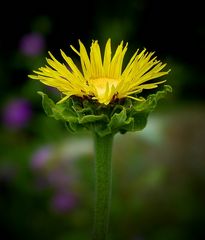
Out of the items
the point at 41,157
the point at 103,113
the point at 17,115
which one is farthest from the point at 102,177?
the point at 17,115

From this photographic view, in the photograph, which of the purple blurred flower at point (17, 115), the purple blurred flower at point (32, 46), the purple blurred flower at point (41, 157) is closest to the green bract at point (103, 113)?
the purple blurred flower at point (41, 157)

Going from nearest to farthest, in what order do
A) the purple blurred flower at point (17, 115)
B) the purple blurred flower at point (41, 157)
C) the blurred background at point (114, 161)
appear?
the blurred background at point (114, 161) < the purple blurred flower at point (41, 157) < the purple blurred flower at point (17, 115)

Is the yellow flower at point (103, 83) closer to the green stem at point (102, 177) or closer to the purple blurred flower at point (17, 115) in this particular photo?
the green stem at point (102, 177)

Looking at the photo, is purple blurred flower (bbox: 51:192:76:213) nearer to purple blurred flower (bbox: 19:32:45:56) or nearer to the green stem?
purple blurred flower (bbox: 19:32:45:56)

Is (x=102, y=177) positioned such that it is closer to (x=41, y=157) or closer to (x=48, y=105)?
(x=48, y=105)

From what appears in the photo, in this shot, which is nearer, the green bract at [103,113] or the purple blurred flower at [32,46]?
the green bract at [103,113]

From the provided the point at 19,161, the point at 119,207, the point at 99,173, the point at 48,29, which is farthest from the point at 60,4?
the point at 99,173

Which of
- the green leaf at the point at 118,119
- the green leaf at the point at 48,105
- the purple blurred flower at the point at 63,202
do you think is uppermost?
the purple blurred flower at the point at 63,202

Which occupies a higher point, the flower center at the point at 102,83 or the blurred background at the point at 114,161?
the blurred background at the point at 114,161
